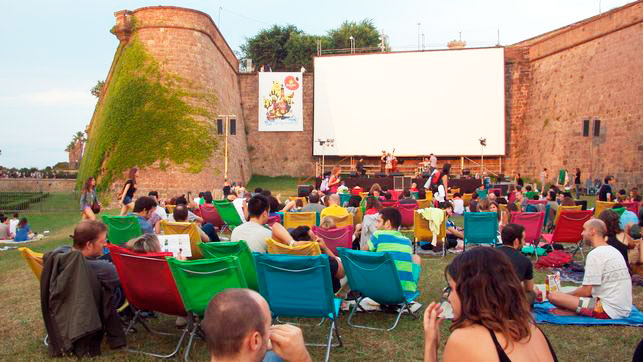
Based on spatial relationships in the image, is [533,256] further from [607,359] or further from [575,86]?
[575,86]

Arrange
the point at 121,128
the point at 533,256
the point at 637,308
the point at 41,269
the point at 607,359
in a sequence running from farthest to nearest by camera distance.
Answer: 1. the point at 121,128
2. the point at 533,256
3. the point at 637,308
4. the point at 41,269
5. the point at 607,359

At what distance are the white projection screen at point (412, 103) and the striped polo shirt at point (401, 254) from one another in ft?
75.2

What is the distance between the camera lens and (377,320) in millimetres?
5297

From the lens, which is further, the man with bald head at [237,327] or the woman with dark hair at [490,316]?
the woman with dark hair at [490,316]

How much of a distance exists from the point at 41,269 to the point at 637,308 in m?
5.76

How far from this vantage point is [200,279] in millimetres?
4203

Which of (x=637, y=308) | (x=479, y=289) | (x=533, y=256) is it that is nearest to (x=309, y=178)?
(x=533, y=256)

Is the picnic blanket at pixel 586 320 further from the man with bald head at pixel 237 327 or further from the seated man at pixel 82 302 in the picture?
the man with bald head at pixel 237 327

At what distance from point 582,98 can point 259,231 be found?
22.2 m

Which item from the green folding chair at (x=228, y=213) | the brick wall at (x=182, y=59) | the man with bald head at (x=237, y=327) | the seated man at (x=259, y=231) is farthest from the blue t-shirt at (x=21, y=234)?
the man with bald head at (x=237, y=327)

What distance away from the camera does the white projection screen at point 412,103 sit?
2723cm

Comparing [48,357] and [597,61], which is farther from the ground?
[597,61]

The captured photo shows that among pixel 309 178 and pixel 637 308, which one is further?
pixel 309 178

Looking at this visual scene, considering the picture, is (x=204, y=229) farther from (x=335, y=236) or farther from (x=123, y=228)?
(x=335, y=236)
